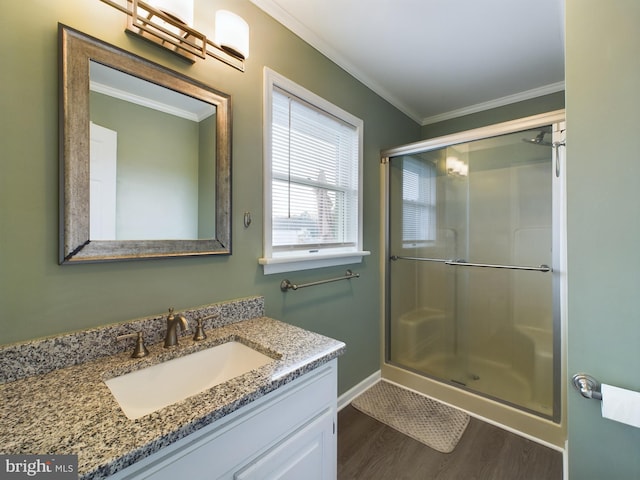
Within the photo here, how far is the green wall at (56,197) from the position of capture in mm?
811

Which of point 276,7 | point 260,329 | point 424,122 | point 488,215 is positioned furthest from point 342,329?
point 424,122

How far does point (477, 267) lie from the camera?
87.4 inches

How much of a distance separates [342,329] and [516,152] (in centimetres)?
179

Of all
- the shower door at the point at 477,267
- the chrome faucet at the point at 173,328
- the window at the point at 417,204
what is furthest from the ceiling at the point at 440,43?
the chrome faucet at the point at 173,328

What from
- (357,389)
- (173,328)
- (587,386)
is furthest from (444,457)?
(173,328)

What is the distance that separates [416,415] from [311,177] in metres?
1.78

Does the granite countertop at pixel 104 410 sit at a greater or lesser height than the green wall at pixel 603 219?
lesser

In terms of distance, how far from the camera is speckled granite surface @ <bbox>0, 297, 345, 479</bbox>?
1.79ft

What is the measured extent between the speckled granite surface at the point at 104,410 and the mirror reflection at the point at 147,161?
1.45ft

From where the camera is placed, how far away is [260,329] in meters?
1.25

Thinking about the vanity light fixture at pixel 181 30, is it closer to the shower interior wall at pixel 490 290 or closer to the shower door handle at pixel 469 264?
the shower interior wall at pixel 490 290

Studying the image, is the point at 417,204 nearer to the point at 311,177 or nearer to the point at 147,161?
the point at 311,177

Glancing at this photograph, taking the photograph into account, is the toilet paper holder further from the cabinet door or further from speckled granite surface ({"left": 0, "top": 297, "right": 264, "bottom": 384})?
speckled granite surface ({"left": 0, "top": 297, "right": 264, "bottom": 384})

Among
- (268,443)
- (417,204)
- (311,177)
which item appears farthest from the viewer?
(417,204)
